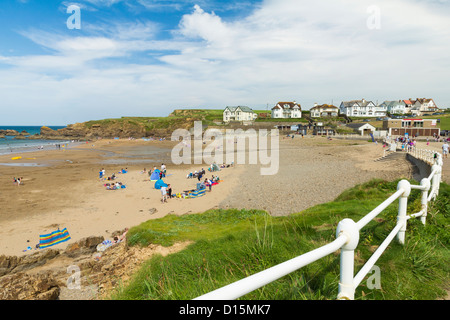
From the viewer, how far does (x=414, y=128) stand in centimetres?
5106

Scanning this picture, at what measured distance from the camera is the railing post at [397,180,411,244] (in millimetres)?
3799

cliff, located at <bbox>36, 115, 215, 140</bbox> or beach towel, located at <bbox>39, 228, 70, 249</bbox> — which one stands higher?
cliff, located at <bbox>36, 115, 215, 140</bbox>

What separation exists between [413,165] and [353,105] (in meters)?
103

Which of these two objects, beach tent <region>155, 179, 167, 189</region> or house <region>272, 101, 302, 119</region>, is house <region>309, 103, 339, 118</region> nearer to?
house <region>272, 101, 302, 119</region>

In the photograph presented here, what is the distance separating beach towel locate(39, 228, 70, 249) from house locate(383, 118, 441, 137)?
5782 centimetres

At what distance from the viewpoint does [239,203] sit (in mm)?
17625

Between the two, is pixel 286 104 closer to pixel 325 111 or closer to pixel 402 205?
pixel 325 111

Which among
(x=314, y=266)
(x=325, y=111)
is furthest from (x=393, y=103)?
(x=314, y=266)

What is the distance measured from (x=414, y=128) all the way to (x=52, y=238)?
202ft

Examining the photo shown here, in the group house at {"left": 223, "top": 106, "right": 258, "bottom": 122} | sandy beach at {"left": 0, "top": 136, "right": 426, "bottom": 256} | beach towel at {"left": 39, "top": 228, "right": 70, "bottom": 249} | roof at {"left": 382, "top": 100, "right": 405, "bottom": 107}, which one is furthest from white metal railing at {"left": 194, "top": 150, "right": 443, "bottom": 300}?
roof at {"left": 382, "top": 100, "right": 405, "bottom": 107}

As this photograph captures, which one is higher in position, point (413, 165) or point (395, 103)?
point (395, 103)
